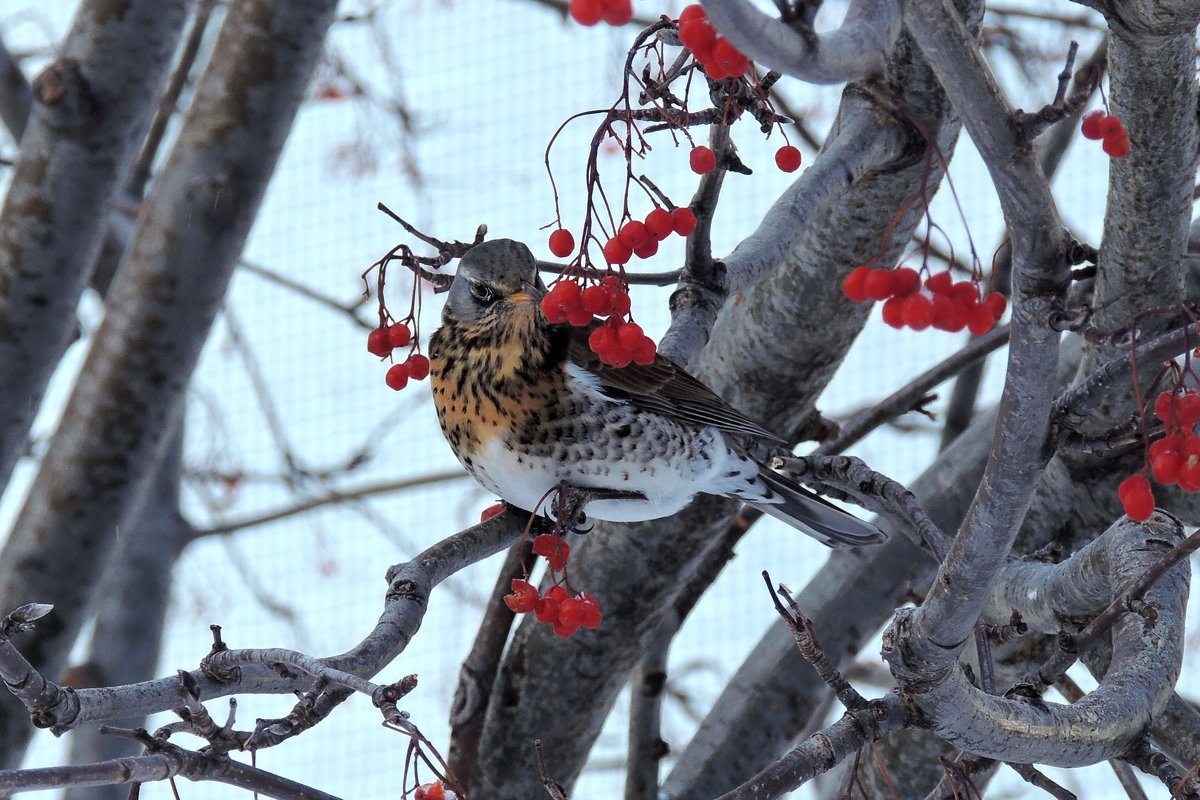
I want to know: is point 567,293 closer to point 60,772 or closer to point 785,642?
point 60,772

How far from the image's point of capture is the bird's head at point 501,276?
2.49m

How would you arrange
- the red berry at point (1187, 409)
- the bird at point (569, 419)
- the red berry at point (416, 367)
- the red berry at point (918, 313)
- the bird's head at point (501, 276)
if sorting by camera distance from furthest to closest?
1. the bird's head at point (501, 276)
2. the bird at point (569, 419)
3. the red berry at point (416, 367)
4. the red berry at point (1187, 409)
5. the red berry at point (918, 313)

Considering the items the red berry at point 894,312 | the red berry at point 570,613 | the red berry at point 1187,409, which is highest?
the red berry at point 570,613

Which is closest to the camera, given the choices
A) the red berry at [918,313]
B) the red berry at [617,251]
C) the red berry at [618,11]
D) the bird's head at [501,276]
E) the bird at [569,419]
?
the red berry at [618,11]

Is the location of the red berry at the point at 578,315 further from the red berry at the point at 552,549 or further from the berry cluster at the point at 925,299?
the berry cluster at the point at 925,299

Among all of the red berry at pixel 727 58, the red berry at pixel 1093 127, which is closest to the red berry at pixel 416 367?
the red berry at pixel 727 58

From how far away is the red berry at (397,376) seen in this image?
2.08 meters

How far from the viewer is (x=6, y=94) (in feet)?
10.7

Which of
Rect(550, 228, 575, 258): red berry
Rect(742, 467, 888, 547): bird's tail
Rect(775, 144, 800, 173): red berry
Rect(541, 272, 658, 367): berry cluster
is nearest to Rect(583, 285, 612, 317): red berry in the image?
Rect(541, 272, 658, 367): berry cluster

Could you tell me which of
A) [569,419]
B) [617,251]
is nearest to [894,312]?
[617,251]

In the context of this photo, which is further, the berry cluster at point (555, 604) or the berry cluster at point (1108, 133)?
the berry cluster at point (555, 604)

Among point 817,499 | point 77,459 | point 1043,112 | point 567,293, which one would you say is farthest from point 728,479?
point 1043,112

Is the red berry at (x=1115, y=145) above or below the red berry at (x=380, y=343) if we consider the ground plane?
below

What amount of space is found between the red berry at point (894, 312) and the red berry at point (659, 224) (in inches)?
16.4
